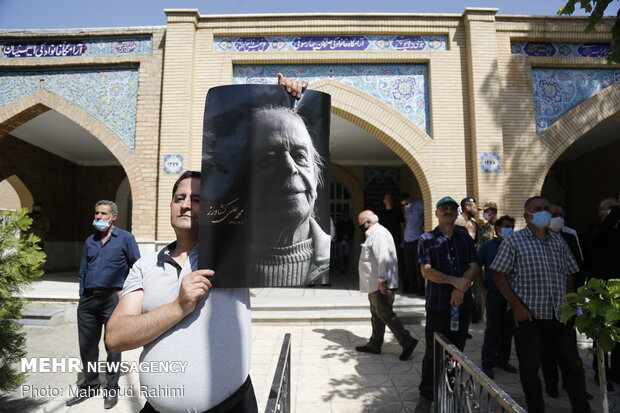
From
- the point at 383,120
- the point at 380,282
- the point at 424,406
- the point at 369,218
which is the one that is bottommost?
the point at 424,406

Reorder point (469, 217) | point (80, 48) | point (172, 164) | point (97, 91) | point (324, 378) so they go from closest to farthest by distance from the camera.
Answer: point (324, 378) < point (469, 217) < point (172, 164) < point (97, 91) < point (80, 48)

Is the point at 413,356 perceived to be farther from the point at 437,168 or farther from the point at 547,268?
the point at 437,168

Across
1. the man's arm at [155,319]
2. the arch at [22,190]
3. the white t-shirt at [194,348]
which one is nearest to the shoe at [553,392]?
the white t-shirt at [194,348]

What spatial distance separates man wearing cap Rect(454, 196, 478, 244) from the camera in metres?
5.22

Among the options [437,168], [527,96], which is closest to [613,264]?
[437,168]

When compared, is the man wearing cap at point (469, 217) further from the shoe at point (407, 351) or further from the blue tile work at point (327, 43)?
the blue tile work at point (327, 43)

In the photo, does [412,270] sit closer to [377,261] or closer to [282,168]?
[377,261]

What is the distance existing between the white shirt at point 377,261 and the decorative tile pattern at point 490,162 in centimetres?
324

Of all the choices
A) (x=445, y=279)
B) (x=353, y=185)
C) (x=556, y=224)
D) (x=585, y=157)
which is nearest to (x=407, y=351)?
(x=445, y=279)

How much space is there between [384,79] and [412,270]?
145 inches

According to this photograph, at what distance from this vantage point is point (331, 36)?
7008 mm

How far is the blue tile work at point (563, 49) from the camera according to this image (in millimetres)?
6879

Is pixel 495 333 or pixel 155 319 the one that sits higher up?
pixel 155 319

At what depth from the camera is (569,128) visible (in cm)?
666
